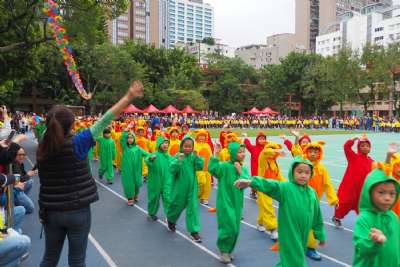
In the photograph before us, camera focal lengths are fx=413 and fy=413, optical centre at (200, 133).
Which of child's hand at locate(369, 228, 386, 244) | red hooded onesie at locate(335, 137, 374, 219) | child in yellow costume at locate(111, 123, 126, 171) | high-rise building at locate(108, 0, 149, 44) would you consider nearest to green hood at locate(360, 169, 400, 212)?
child's hand at locate(369, 228, 386, 244)

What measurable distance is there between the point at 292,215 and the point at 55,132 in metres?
2.42

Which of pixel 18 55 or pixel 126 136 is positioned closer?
pixel 126 136

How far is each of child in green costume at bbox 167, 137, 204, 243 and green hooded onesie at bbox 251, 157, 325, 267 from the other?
2.35 metres

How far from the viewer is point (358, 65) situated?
50156 millimetres

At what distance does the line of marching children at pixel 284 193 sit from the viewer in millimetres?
3373

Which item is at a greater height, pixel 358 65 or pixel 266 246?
pixel 358 65

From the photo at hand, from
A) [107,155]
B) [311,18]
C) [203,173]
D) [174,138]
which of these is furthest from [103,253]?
[311,18]

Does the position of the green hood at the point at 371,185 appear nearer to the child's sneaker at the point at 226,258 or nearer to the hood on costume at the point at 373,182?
the hood on costume at the point at 373,182

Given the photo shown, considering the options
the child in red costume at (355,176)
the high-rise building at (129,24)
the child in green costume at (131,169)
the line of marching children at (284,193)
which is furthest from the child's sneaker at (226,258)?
the high-rise building at (129,24)

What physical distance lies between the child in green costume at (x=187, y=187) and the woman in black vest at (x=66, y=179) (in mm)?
3045

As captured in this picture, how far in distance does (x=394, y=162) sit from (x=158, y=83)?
49.4 meters

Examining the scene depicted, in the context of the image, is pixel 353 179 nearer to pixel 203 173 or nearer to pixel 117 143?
pixel 203 173

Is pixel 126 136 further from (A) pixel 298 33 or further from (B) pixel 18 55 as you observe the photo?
(A) pixel 298 33

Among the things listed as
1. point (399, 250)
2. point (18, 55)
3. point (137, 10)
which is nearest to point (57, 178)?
point (399, 250)
